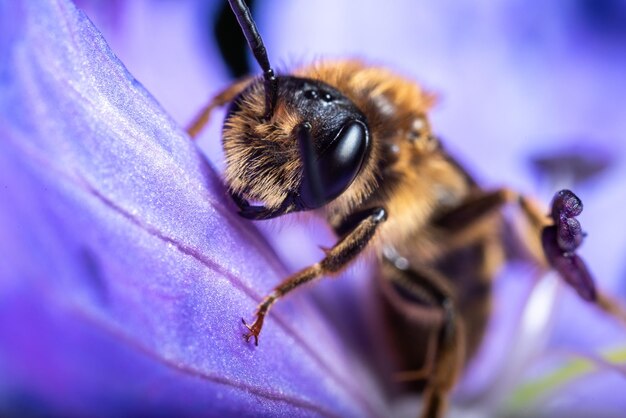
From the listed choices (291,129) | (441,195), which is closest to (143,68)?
(441,195)

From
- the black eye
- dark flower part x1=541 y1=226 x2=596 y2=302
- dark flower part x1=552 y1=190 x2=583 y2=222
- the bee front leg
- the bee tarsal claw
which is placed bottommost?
dark flower part x1=541 y1=226 x2=596 y2=302

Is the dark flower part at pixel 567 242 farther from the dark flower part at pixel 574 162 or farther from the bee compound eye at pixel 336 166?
the dark flower part at pixel 574 162

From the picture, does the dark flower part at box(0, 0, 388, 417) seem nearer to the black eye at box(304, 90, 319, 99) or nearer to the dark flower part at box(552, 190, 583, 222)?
the black eye at box(304, 90, 319, 99)

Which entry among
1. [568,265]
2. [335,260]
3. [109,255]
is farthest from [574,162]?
[109,255]

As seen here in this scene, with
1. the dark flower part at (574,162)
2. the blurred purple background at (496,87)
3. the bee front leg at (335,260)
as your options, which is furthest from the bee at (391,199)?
the dark flower part at (574,162)

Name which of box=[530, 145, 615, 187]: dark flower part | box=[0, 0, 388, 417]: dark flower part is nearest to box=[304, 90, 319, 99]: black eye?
box=[0, 0, 388, 417]: dark flower part

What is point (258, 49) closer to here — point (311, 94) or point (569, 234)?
point (311, 94)

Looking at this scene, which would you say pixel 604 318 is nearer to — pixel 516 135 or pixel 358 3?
pixel 516 135
